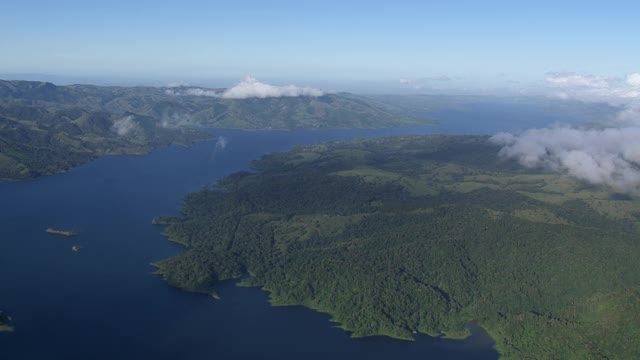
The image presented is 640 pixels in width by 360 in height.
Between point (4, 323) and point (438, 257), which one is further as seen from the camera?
point (438, 257)

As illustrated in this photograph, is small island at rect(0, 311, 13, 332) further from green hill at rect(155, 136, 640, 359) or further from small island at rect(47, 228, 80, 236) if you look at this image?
small island at rect(47, 228, 80, 236)

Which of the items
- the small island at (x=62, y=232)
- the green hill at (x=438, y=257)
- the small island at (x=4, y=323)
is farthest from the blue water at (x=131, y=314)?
the green hill at (x=438, y=257)

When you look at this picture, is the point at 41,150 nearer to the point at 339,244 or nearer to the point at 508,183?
the point at 339,244

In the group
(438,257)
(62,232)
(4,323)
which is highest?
(62,232)

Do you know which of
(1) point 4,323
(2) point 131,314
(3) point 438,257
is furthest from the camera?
(3) point 438,257

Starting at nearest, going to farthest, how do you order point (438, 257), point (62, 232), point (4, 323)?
1. point (4, 323)
2. point (438, 257)
3. point (62, 232)

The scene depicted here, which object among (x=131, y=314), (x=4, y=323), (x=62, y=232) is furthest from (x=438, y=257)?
(x=62, y=232)

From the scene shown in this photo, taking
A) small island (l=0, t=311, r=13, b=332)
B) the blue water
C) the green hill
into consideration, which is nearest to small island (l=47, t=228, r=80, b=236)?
the blue water

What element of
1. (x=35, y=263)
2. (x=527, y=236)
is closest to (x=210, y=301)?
(x=35, y=263)

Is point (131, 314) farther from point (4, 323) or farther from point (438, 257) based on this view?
point (438, 257)
